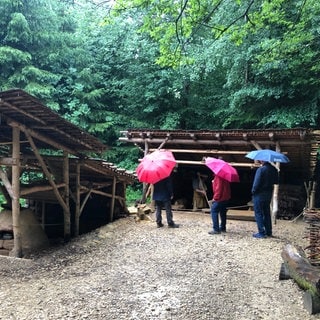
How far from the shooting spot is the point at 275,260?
22.9 ft

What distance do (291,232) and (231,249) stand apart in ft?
10.2

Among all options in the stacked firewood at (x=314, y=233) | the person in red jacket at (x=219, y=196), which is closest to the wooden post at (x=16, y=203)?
the person in red jacket at (x=219, y=196)

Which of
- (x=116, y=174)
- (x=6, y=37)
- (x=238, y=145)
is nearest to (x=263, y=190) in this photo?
(x=238, y=145)

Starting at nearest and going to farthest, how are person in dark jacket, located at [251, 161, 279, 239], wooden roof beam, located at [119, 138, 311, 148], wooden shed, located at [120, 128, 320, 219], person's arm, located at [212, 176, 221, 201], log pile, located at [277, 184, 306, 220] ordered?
1. person in dark jacket, located at [251, 161, 279, 239]
2. person's arm, located at [212, 176, 221, 201]
3. wooden roof beam, located at [119, 138, 311, 148]
4. wooden shed, located at [120, 128, 320, 219]
5. log pile, located at [277, 184, 306, 220]

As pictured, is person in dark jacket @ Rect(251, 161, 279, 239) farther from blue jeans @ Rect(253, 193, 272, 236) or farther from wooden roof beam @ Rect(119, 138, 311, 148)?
wooden roof beam @ Rect(119, 138, 311, 148)

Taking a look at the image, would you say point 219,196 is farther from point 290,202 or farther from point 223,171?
point 290,202

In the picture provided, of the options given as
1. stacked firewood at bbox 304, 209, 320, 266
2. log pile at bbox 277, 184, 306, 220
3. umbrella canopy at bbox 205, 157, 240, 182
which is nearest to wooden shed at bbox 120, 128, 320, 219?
log pile at bbox 277, 184, 306, 220

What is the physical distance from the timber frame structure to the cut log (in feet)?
17.1

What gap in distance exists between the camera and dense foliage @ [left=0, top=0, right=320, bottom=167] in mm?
13023

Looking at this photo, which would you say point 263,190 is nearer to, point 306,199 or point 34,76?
point 306,199

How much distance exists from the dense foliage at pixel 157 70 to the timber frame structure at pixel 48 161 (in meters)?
3.26

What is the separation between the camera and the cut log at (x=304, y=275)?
4.50 metres

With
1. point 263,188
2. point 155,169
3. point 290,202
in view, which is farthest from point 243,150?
point 155,169

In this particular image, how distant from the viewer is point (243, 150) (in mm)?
12680
